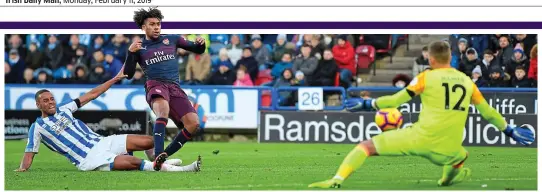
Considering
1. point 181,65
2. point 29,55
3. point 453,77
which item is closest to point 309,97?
point 181,65

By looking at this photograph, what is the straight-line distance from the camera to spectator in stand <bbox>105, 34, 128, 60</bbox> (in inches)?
928

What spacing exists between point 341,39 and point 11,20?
9191 millimetres

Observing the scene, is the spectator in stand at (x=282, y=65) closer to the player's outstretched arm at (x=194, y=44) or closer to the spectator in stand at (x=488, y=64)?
the spectator in stand at (x=488, y=64)

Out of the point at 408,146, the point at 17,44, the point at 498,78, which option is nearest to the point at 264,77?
the point at 498,78

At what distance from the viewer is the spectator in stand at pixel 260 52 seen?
2261 centimetres

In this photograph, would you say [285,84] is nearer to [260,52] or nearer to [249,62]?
[249,62]

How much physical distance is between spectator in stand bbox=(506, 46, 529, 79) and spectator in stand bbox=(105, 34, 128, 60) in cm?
795

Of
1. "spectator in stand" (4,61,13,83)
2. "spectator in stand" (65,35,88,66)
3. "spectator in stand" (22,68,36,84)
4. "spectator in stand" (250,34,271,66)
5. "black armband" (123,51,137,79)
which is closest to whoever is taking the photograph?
"black armband" (123,51,137,79)

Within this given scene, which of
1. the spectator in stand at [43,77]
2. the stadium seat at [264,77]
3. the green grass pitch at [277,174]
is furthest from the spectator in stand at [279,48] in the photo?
the green grass pitch at [277,174]

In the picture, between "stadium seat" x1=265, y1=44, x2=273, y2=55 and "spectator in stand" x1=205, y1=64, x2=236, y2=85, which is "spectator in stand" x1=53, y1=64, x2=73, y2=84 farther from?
"stadium seat" x1=265, y1=44, x2=273, y2=55

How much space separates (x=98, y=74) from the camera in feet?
75.9

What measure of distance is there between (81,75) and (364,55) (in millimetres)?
5685

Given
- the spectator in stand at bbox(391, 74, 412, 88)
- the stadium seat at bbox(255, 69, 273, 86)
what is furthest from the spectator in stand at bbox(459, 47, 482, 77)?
the stadium seat at bbox(255, 69, 273, 86)

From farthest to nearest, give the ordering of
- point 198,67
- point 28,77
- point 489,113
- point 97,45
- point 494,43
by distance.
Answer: point 97,45
point 28,77
point 198,67
point 494,43
point 489,113
